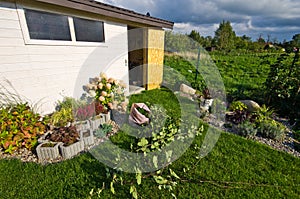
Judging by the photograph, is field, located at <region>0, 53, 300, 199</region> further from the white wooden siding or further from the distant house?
the distant house

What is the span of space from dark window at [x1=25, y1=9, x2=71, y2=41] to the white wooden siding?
0.18 metres

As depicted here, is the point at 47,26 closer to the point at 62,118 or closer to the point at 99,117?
the point at 62,118

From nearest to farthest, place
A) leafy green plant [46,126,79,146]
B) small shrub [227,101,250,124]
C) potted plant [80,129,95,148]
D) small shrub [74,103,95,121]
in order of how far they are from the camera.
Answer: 1. leafy green plant [46,126,79,146]
2. potted plant [80,129,95,148]
3. small shrub [74,103,95,121]
4. small shrub [227,101,250,124]

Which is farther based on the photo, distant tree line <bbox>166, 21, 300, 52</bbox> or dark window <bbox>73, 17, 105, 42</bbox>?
distant tree line <bbox>166, 21, 300, 52</bbox>

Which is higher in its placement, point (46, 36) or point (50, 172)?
point (46, 36)

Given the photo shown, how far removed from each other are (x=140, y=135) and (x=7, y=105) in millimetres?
2571

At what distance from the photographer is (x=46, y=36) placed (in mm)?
3119

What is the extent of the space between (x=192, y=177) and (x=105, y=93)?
8.12ft

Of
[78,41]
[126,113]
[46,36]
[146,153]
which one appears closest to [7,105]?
[46,36]

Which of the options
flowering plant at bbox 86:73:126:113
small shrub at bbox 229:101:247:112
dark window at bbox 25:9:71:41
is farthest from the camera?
small shrub at bbox 229:101:247:112

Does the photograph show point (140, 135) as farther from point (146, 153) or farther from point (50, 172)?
point (50, 172)

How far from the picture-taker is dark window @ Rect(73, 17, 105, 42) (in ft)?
11.7

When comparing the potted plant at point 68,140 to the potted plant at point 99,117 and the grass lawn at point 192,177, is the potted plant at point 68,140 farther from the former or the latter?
Answer: the potted plant at point 99,117

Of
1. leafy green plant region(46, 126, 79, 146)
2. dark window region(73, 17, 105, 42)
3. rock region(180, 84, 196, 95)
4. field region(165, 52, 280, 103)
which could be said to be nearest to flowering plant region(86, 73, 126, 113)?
leafy green plant region(46, 126, 79, 146)
